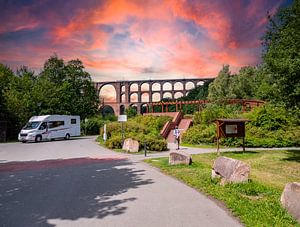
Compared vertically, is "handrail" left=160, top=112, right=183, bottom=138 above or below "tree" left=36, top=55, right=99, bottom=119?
below

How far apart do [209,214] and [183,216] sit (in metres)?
0.54

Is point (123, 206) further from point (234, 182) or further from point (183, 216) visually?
point (234, 182)

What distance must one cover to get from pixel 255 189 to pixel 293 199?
2.34 m

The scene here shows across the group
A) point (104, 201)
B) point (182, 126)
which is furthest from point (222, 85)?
point (104, 201)

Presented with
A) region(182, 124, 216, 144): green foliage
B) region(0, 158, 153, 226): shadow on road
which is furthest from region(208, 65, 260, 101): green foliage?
region(0, 158, 153, 226): shadow on road

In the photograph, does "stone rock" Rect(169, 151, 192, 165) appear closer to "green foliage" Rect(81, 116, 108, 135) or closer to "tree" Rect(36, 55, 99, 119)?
"green foliage" Rect(81, 116, 108, 135)

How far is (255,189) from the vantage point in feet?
26.2

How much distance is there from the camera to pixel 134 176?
1077 cm

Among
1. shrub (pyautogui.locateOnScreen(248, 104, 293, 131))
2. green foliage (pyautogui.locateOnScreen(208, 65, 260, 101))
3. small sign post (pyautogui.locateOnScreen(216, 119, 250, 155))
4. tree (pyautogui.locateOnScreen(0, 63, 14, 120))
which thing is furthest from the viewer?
green foliage (pyautogui.locateOnScreen(208, 65, 260, 101))

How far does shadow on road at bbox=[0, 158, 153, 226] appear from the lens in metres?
6.18

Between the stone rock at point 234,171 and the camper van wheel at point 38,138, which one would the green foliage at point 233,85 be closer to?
the camper van wheel at point 38,138

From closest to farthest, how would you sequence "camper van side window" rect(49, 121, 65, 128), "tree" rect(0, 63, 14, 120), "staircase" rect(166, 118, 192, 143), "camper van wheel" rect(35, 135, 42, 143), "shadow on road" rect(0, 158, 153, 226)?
"shadow on road" rect(0, 158, 153, 226) < "staircase" rect(166, 118, 192, 143) < "camper van wheel" rect(35, 135, 42, 143) < "camper van side window" rect(49, 121, 65, 128) < "tree" rect(0, 63, 14, 120)

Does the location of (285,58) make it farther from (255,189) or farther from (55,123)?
(55,123)

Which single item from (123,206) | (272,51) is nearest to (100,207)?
(123,206)
